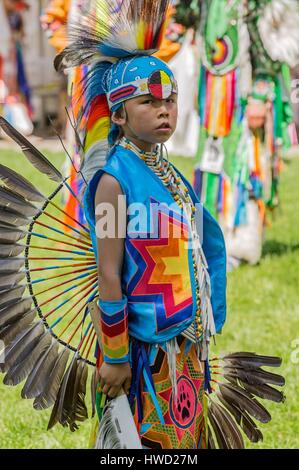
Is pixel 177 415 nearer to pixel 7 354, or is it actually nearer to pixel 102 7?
pixel 7 354

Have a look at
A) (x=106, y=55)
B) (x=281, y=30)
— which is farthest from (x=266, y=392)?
(x=281, y=30)

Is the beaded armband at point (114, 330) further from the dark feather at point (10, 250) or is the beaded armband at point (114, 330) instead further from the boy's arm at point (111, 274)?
the dark feather at point (10, 250)

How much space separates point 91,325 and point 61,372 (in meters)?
0.15

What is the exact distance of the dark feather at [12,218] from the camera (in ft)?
7.36

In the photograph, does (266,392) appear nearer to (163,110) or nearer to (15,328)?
(15,328)

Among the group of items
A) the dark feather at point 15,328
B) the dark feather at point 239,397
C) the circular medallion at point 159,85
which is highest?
the circular medallion at point 159,85

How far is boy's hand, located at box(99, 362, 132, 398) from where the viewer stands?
6.99ft

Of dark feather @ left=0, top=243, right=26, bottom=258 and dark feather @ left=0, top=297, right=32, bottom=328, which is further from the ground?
dark feather @ left=0, top=243, right=26, bottom=258

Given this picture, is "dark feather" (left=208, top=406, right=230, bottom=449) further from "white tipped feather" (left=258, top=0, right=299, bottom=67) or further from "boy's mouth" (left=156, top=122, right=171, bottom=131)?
"white tipped feather" (left=258, top=0, right=299, bottom=67)

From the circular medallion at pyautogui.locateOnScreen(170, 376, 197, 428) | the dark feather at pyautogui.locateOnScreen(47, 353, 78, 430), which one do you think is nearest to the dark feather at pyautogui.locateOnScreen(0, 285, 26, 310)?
the dark feather at pyautogui.locateOnScreen(47, 353, 78, 430)

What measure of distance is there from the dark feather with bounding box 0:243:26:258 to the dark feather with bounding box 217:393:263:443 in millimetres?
751

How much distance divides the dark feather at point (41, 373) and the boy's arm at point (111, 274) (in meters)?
0.25

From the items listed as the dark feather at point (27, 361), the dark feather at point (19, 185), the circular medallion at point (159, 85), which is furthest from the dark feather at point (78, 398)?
the circular medallion at point (159, 85)
